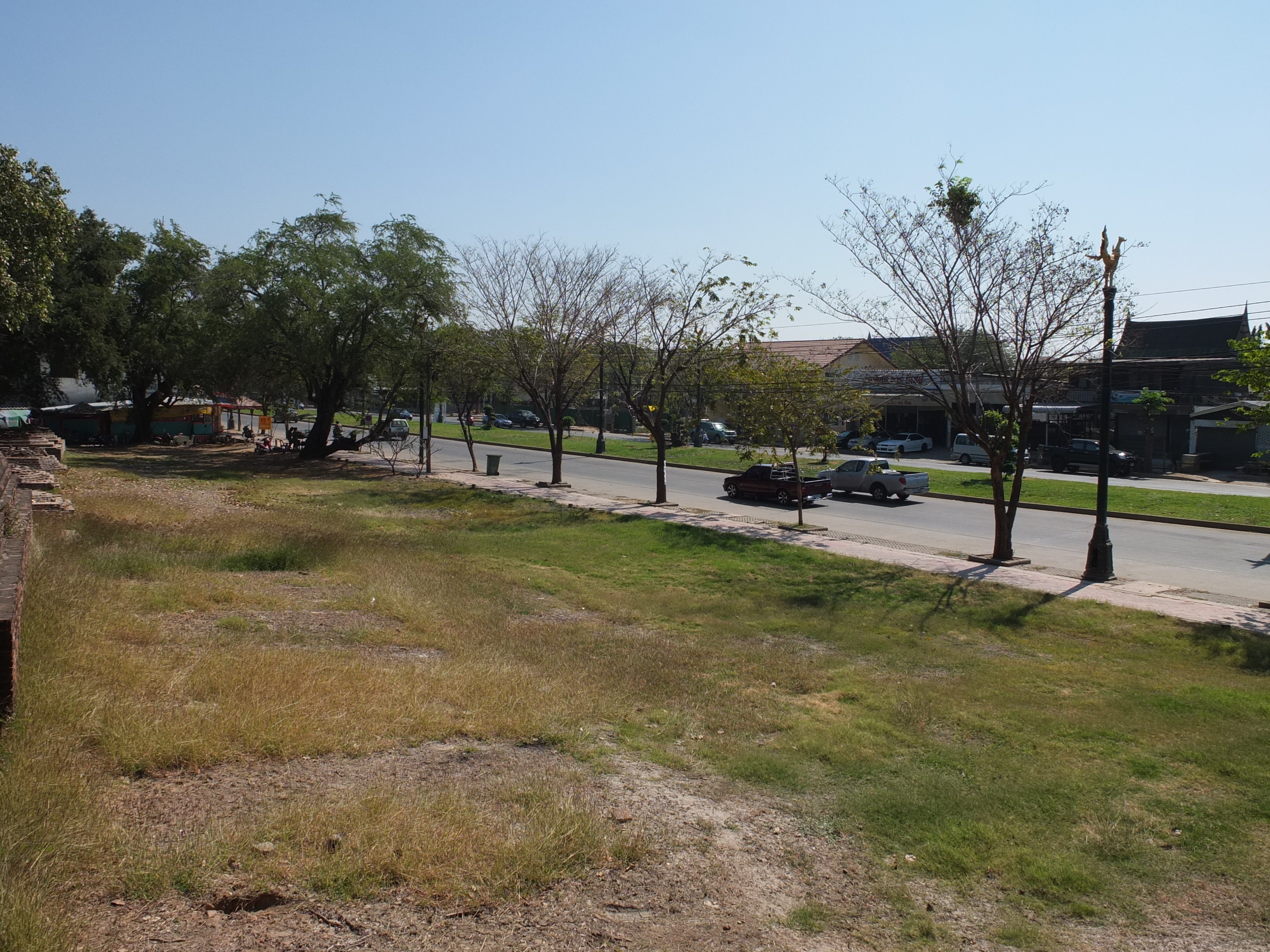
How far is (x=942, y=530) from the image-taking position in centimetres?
2586

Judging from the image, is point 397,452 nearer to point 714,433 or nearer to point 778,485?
point 778,485

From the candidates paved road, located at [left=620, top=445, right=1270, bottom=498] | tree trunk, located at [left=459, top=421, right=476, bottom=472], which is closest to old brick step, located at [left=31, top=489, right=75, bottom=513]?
tree trunk, located at [left=459, top=421, right=476, bottom=472]

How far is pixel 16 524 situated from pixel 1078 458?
4232 cm

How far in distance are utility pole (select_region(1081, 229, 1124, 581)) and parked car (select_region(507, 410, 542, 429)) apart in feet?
208

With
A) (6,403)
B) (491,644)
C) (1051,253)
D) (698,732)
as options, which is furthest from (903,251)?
(6,403)

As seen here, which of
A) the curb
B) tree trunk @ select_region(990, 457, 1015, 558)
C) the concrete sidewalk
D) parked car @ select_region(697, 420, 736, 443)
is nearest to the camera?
the concrete sidewalk

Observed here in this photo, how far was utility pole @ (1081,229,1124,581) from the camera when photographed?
56.3 feet

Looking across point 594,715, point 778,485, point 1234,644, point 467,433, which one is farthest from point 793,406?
point 467,433

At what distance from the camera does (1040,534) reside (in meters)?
25.2

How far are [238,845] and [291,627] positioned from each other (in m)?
5.81

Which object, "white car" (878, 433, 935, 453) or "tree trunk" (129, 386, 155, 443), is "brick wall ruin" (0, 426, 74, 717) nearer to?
"tree trunk" (129, 386, 155, 443)

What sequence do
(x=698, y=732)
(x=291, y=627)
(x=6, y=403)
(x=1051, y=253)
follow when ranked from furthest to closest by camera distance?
(x=6, y=403), (x=1051, y=253), (x=291, y=627), (x=698, y=732)

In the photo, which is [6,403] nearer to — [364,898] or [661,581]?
[661,581]

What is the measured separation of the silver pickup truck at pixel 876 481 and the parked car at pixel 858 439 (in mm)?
18241
